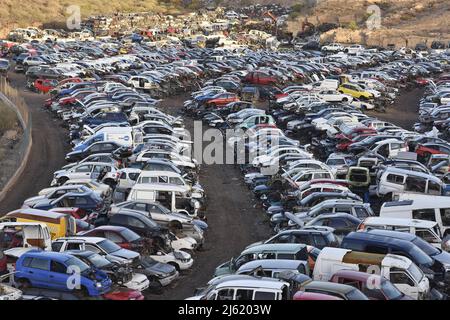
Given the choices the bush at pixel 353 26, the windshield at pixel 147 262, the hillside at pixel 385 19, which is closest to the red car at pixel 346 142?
the windshield at pixel 147 262

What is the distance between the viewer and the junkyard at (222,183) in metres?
15.6

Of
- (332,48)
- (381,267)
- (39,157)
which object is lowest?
(381,267)

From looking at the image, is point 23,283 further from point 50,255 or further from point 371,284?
point 371,284

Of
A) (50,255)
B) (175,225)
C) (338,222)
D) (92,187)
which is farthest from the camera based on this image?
(92,187)

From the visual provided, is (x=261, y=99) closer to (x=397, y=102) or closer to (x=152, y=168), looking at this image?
(x=397, y=102)

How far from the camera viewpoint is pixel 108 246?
56.8 ft

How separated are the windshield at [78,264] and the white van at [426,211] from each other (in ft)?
26.6

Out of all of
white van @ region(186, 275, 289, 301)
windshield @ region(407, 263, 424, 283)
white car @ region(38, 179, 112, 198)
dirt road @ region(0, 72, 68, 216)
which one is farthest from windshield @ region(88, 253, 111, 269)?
dirt road @ region(0, 72, 68, 216)

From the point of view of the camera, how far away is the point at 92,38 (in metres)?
76.1

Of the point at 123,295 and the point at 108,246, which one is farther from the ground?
the point at 108,246

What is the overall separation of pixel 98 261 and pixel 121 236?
2.06 meters

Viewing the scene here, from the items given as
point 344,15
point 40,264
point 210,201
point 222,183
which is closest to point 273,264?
point 40,264

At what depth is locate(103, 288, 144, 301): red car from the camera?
15.2 meters

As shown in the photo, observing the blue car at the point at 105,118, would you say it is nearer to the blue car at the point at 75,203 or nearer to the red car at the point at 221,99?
the red car at the point at 221,99
